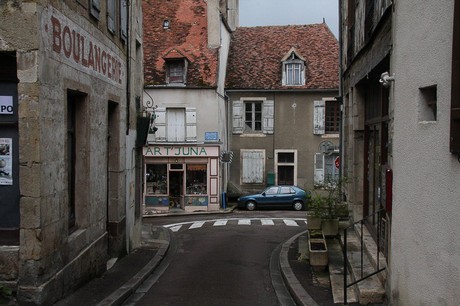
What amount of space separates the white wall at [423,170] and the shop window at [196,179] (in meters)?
20.7

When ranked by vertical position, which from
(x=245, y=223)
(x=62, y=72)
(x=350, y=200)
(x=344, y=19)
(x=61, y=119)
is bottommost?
(x=245, y=223)

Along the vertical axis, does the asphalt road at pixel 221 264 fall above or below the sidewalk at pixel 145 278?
below

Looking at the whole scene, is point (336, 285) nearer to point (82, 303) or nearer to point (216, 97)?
point (82, 303)

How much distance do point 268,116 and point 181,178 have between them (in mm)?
5698

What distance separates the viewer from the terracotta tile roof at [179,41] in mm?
27203

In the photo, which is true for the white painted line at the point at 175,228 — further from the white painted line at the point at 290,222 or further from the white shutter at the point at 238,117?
the white shutter at the point at 238,117

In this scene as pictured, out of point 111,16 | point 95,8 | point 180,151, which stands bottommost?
point 180,151

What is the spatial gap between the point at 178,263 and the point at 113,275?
2.65 meters

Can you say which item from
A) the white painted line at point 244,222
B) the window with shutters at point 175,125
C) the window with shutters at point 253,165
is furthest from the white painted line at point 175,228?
the window with shutters at point 253,165

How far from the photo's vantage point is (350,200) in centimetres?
1327

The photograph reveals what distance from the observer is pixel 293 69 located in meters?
29.2

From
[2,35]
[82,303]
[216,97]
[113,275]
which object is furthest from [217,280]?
[216,97]

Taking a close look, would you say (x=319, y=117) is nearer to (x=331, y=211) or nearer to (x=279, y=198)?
(x=279, y=198)

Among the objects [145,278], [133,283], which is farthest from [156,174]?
[133,283]
